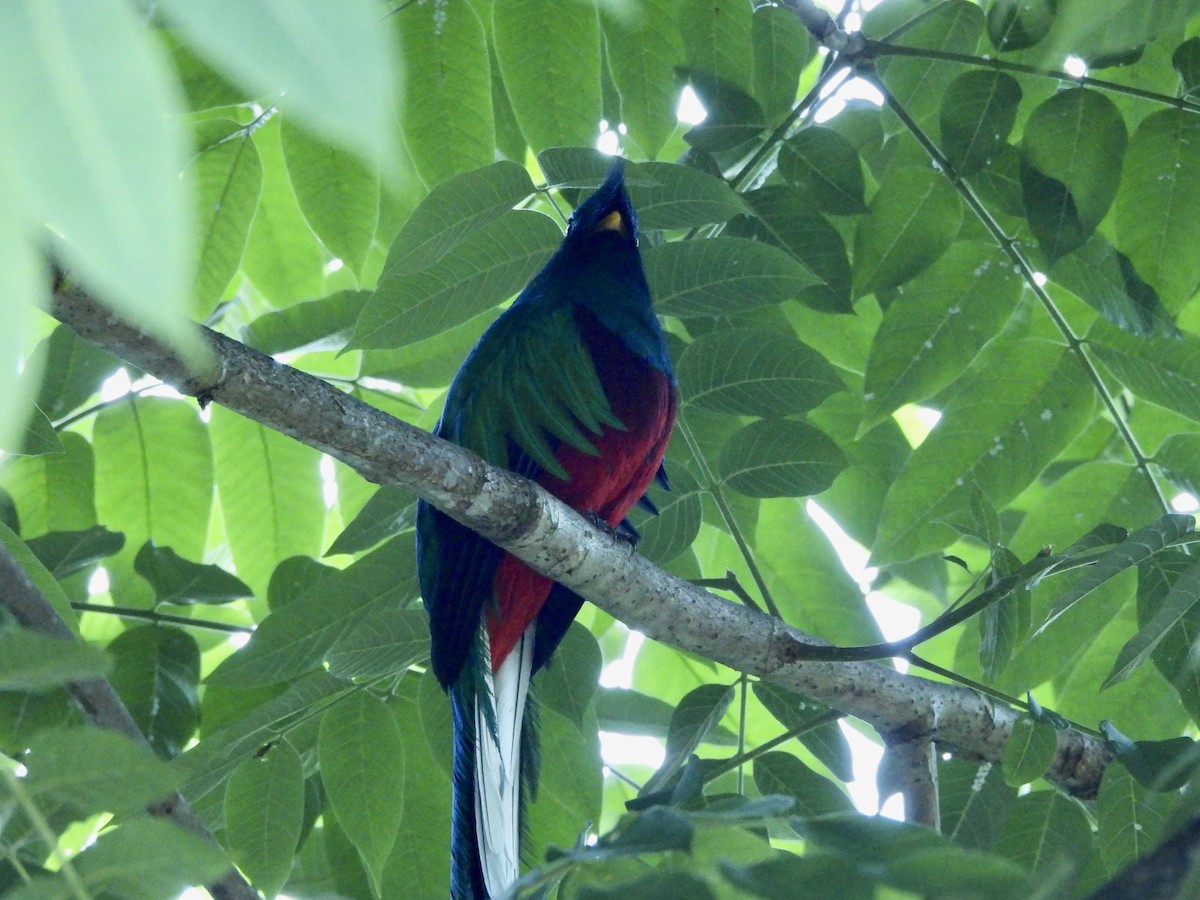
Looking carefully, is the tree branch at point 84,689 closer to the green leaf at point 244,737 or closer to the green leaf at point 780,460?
the green leaf at point 244,737

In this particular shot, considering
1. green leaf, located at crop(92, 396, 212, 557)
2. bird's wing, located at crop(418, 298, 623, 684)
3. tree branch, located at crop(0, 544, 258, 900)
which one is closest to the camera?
tree branch, located at crop(0, 544, 258, 900)

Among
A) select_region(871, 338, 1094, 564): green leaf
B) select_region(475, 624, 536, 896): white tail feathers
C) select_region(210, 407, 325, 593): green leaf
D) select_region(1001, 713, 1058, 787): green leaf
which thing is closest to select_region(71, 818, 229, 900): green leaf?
select_region(475, 624, 536, 896): white tail feathers

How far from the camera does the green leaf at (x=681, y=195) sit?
2.38 m

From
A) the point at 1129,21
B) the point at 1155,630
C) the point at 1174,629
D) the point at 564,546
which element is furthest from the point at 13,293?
the point at 1174,629

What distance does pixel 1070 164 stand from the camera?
2410mm

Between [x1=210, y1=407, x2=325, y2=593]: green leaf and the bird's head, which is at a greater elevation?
the bird's head

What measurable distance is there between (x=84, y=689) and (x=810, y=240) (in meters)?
1.71

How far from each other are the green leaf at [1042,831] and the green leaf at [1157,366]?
0.86 m

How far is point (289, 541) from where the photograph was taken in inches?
115

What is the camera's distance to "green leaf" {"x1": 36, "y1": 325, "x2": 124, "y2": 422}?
270cm

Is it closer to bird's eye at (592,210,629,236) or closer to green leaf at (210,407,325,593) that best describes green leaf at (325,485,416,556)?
green leaf at (210,407,325,593)

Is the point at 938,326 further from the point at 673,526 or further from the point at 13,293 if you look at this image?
the point at 13,293

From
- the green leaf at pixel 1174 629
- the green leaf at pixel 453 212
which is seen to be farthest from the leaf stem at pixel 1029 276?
the green leaf at pixel 453 212

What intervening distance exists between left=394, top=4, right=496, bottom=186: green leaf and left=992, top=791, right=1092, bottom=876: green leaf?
1.54 metres
